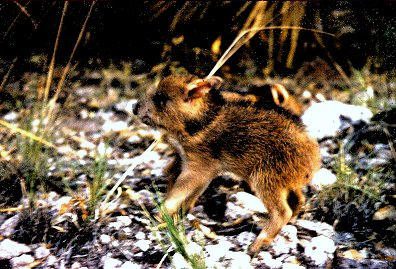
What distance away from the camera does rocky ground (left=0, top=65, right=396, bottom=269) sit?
248 centimetres

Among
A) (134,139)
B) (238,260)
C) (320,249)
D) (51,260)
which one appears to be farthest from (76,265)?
(134,139)

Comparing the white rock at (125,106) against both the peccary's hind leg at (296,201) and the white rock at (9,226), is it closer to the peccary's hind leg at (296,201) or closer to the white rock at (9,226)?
the white rock at (9,226)

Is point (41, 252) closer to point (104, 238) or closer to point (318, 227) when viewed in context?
point (104, 238)

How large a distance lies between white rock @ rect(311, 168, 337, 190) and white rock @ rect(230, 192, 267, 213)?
1.33 ft

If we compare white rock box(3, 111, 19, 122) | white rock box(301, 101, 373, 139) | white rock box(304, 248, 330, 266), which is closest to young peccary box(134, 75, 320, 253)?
white rock box(304, 248, 330, 266)

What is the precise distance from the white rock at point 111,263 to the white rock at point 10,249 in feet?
1.48

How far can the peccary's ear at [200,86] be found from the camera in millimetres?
2879

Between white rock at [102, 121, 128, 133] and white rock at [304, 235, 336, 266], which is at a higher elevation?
white rock at [102, 121, 128, 133]

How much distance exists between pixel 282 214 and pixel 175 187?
0.70m

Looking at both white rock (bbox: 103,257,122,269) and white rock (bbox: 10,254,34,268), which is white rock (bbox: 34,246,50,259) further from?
white rock (bbox: 103,257,122,269)

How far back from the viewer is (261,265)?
8.02ft

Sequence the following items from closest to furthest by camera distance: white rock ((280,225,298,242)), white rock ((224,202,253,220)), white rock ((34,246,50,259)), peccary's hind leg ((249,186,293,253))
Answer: white rock ((34,246,50,259)) < peccary's hind leg ((249,186,293,253)) < white rock ((280,225,298,242)) < white rock ((224,202,253,220))

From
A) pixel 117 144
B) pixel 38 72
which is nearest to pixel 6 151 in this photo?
pixel 117 144

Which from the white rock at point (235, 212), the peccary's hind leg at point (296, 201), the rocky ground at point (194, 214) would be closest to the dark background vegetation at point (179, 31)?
the rocky ground at point (194, 214)
